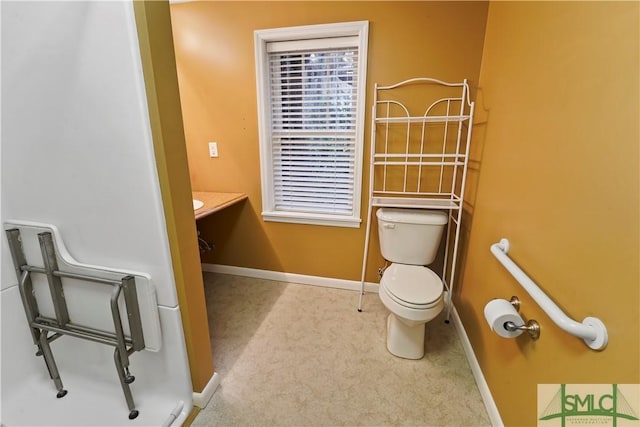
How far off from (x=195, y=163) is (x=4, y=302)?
1.44 m

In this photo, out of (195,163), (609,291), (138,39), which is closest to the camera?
(609,291)

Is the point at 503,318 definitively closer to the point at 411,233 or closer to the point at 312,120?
the point at 411,233

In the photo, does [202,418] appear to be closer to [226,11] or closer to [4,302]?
[4,302]

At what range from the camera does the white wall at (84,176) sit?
930 mm

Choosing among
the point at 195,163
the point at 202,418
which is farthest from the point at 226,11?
the point at 202,418

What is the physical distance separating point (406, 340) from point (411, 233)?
0.65 metres

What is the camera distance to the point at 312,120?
210 cm

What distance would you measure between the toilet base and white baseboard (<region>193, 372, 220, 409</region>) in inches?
39.2

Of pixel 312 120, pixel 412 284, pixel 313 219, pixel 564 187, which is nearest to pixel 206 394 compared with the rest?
pixel 412 284

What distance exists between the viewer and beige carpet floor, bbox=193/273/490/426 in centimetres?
129

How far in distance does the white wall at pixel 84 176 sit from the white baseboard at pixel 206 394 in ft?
0.30

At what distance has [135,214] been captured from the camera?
1.05 metres

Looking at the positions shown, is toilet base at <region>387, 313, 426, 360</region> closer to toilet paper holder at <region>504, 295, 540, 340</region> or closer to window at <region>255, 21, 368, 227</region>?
toilet paper holder at <region>504, 295, 540, 340</region>

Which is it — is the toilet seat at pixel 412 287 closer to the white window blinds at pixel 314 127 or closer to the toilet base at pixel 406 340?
the toilet base at pixel 406 340
